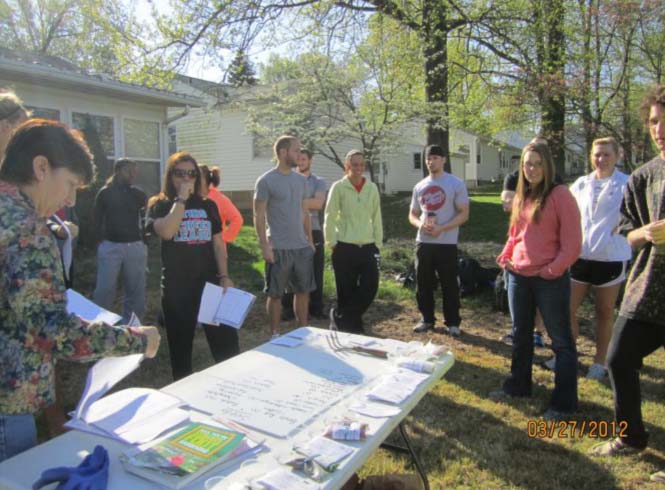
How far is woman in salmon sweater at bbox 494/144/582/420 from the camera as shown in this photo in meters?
3.43

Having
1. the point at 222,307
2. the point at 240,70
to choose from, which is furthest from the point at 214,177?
the point at 240,70

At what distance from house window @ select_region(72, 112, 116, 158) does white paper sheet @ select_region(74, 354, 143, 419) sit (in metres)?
9.63

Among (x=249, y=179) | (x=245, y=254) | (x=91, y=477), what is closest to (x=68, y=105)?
(x=245, y=254)

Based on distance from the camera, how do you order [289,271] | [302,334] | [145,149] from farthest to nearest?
[145,149], [289,271], [302,334]

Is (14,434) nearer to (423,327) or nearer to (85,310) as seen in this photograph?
(85,310)

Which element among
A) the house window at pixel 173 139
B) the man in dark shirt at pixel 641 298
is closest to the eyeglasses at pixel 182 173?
the man in dark shirt at pixel 641 298

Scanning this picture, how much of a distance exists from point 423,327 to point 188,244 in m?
2.98

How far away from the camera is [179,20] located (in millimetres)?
10234

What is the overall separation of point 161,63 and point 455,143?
18283mm

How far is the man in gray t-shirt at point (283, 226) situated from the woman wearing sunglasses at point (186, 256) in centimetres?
99

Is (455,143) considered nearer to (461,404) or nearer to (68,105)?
(68,105)

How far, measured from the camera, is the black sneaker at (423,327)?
5.57 meters

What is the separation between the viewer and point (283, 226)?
15.6ft

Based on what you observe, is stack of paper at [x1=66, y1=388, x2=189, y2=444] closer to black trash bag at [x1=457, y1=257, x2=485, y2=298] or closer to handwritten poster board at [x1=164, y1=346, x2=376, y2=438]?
handwritten poster board at [x1=164, y1=346, x2=376, y2=438]
